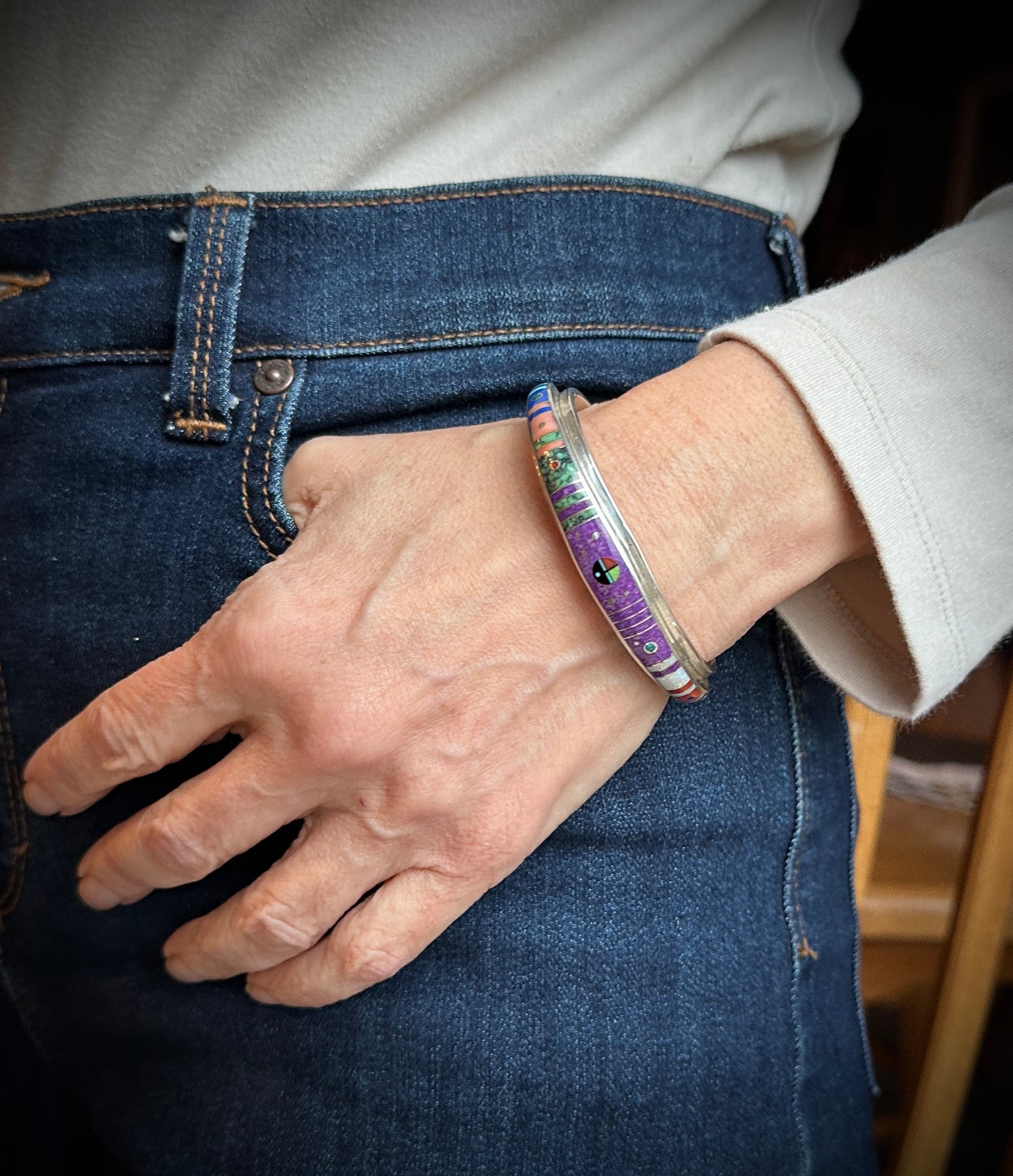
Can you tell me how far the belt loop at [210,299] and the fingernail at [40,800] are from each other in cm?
26

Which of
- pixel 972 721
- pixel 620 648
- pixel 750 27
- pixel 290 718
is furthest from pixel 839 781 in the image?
pixel 972 721

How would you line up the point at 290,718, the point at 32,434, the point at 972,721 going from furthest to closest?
the point at 972,721, the point at 32,434, the point at 290,718

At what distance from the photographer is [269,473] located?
50cm

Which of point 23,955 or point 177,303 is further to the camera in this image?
point 23,955

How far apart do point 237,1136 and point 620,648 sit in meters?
0.43

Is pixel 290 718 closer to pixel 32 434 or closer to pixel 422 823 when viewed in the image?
pixel 422 823

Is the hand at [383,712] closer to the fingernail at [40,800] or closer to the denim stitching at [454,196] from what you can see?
the fingernail at [40,800]

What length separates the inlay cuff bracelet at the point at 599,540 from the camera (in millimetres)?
419

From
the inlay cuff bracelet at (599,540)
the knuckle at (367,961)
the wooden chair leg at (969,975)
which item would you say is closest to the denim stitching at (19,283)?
the inlay cuff bracelet at (599,540)

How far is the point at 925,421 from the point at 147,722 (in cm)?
47

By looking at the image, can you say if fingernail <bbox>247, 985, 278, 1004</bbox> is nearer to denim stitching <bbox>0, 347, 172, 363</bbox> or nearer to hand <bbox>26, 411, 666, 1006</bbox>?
hand <bbox>26, 411, 666, 1006</bbox>

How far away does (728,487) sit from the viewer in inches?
17.1

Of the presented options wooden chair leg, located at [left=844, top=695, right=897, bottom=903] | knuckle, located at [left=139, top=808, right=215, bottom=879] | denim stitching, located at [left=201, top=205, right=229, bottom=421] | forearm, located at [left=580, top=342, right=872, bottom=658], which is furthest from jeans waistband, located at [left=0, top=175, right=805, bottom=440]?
wooden chair leg, located at [left=844, top=695, right=897, bottom=903]

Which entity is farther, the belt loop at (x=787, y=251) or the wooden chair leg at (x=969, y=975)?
the wooden chair leg at (x=969, y=975)
